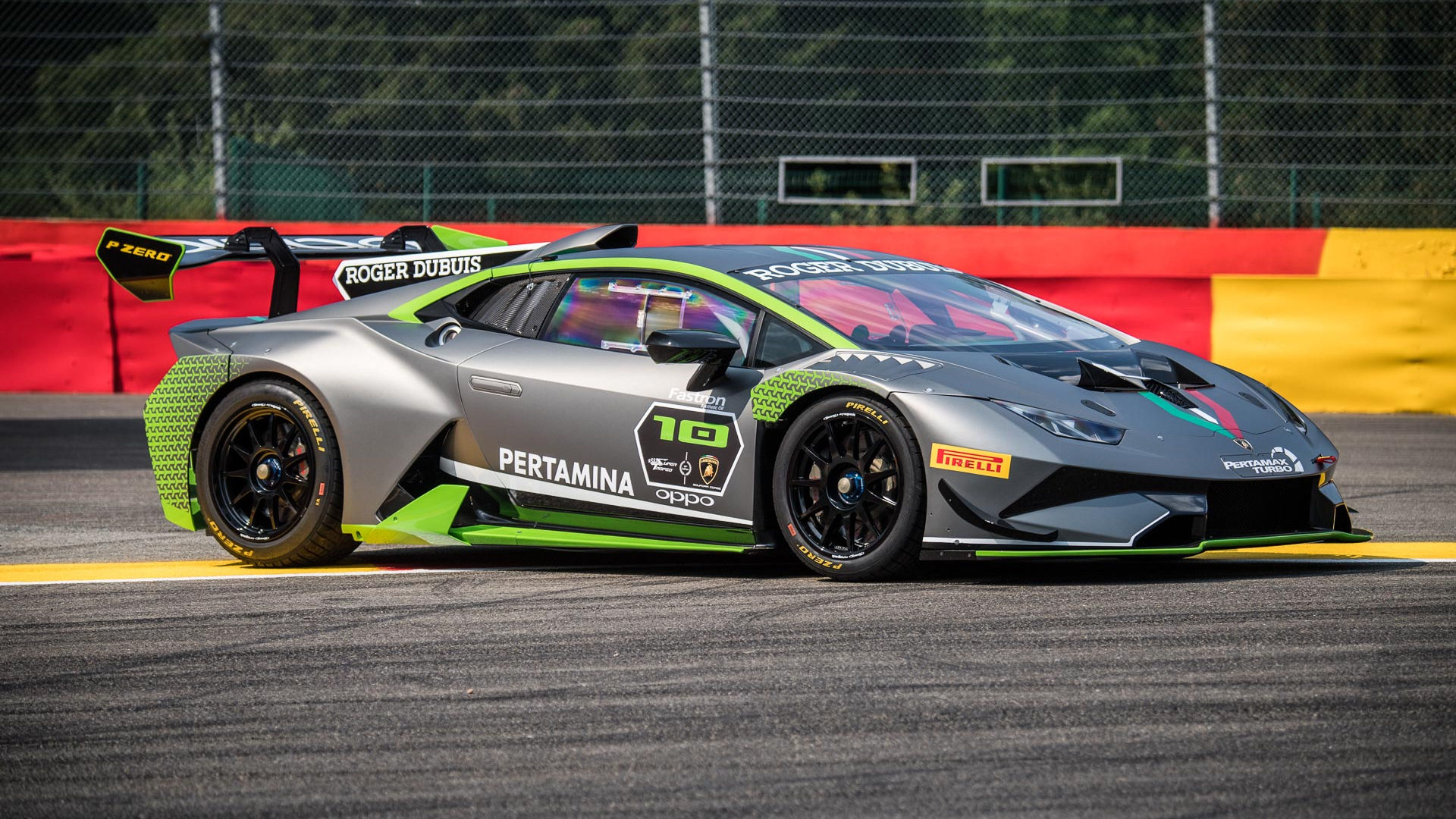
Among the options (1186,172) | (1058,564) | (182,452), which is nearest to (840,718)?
(1058,564)

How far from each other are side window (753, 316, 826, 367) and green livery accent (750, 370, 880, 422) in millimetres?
117

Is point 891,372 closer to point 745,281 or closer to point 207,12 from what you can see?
point 745,281

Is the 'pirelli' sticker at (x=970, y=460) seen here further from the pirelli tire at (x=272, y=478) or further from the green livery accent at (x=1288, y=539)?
the pirelli tire at (x=272, y=478)

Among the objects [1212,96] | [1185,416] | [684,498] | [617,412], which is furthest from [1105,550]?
[1212,96]

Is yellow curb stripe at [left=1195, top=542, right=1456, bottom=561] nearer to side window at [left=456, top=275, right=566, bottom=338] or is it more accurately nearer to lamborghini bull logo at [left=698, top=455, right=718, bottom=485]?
lamborghini bull logo at [left=698, top=455, right=718, bottom=485]

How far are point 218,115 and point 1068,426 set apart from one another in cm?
1091

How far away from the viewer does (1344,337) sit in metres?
12.6

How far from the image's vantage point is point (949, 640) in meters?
4.74

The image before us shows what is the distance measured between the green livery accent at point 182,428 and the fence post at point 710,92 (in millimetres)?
7882

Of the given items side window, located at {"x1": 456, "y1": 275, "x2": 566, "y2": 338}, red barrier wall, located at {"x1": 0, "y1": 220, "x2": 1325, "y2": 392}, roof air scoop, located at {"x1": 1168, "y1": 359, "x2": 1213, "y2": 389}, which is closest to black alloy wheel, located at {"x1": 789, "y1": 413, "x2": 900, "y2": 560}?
roof air scoop, located at {"x1": 1168, "y1": 359, "x2": 1213, "y2": 389}

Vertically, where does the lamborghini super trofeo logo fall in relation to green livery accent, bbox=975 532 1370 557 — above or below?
above

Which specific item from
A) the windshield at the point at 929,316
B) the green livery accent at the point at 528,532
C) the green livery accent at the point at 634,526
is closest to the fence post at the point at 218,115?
the green livery accent at the point at 528,532

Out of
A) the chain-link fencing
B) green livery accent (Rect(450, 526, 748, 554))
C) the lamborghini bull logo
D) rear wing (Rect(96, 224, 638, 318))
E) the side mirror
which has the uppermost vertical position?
the chain-link fencing

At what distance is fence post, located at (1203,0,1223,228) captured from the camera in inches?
556
